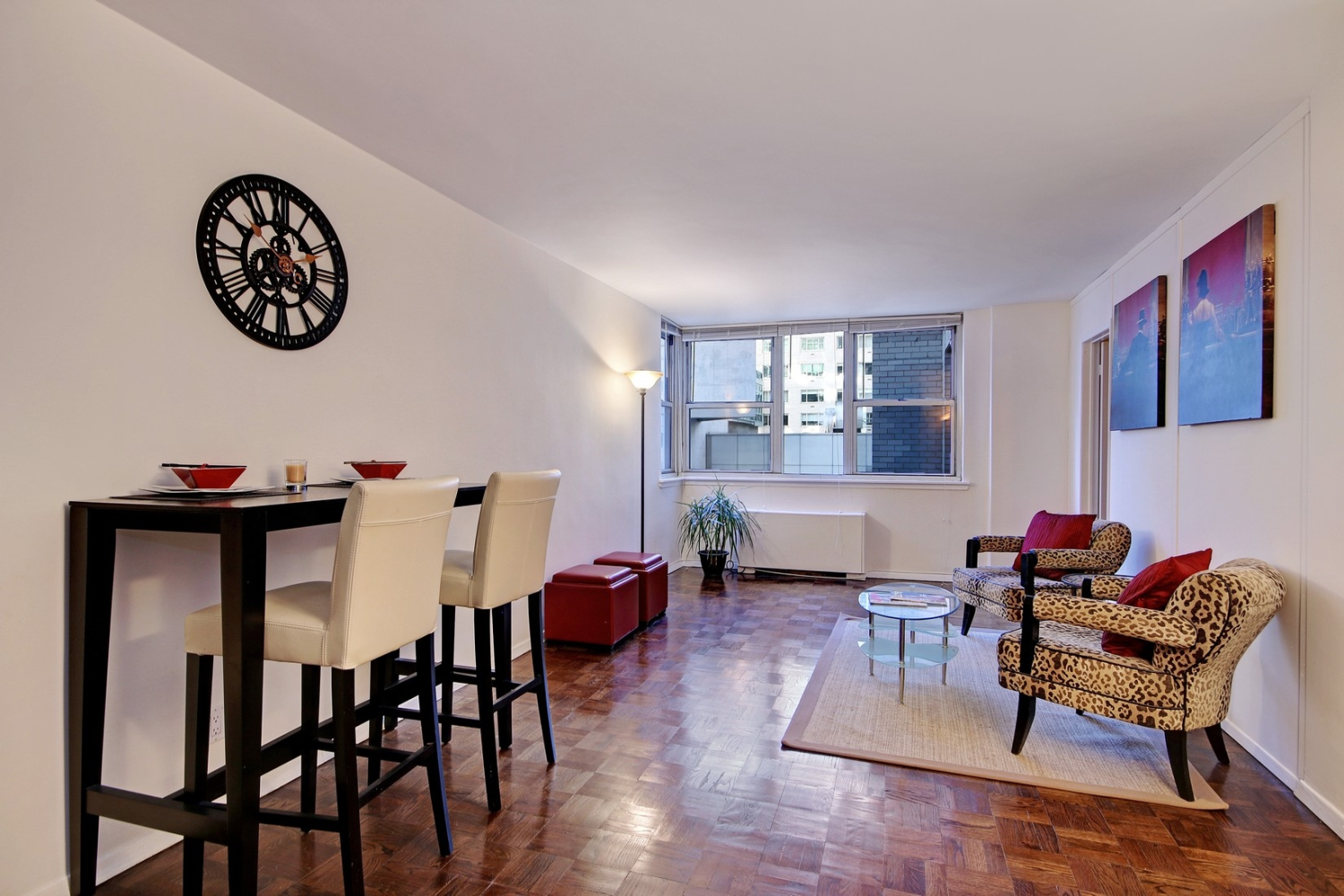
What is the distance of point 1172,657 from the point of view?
2.56m

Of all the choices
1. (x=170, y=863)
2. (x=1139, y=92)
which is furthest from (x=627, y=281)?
(x=170, y=863)

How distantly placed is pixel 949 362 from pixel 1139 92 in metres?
4.41

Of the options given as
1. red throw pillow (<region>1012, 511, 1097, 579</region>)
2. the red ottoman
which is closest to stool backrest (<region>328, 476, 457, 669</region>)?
the red ottoman

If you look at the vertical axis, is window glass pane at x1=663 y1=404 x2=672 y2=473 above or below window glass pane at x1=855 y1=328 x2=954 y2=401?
below

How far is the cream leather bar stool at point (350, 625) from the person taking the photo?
188cm

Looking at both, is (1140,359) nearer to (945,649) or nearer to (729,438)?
(945,649)

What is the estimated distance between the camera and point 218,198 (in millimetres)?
2408

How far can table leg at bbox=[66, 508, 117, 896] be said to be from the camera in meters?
1.95

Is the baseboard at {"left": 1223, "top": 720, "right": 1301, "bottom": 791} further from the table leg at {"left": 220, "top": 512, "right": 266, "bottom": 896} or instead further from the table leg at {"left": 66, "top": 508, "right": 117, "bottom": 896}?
the table leg at {"left": 66, "top": 508, "right": 117, "bottom": 896}

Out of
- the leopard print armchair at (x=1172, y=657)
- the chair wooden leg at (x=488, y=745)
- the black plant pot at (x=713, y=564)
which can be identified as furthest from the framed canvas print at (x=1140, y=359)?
the chair wooden leg at (x=488, y=745)

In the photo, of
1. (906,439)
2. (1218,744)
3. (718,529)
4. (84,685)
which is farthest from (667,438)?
(84,685)

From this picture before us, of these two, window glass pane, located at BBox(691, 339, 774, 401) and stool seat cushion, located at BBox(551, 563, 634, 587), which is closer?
stool seat cushion, located at BBox(551, 563, 634, 587)

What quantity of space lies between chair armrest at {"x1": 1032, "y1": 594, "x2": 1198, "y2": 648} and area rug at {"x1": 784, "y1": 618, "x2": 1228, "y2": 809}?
58 centimetres

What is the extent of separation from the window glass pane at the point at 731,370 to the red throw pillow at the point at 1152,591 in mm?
4670
